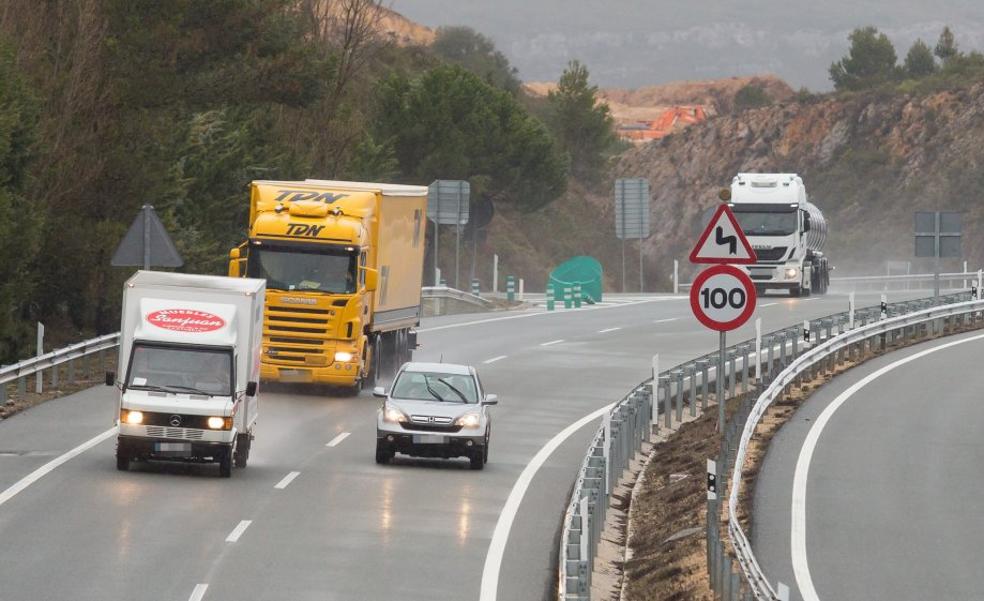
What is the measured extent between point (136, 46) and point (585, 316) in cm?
1712

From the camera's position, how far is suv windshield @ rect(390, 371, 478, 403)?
26172 mm

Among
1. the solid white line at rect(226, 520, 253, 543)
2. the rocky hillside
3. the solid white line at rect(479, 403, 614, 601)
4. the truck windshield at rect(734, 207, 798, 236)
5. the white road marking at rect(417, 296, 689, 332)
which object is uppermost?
the rocky hillside

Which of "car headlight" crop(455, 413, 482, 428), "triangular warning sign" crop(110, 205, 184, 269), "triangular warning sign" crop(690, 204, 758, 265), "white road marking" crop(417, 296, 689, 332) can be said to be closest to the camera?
"triangular warning sign" crop(690, 204, 758, 265)

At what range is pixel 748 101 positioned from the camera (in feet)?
587

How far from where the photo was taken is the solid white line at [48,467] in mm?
22167

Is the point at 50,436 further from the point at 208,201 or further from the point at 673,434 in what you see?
the point at 208,201

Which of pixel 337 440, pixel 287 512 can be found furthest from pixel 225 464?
pixel 337 440

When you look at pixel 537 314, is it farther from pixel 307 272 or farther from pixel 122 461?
pixel 122 461

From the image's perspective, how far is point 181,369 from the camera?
24.2 m

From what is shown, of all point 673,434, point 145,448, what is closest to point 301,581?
point 145,448

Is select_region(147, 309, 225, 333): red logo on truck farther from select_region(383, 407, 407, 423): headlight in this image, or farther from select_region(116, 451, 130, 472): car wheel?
select_region(383, 407, 407, 423): headlight

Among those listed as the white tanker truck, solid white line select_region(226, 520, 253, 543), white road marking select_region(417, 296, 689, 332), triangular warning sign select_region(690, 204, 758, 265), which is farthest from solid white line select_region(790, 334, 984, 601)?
the white tanker truck

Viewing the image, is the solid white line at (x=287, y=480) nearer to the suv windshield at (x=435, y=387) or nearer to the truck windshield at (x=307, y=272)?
the suv windshield at (x=435, y=387)

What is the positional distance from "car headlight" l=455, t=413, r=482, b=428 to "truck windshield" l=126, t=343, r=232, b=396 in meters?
3.29
